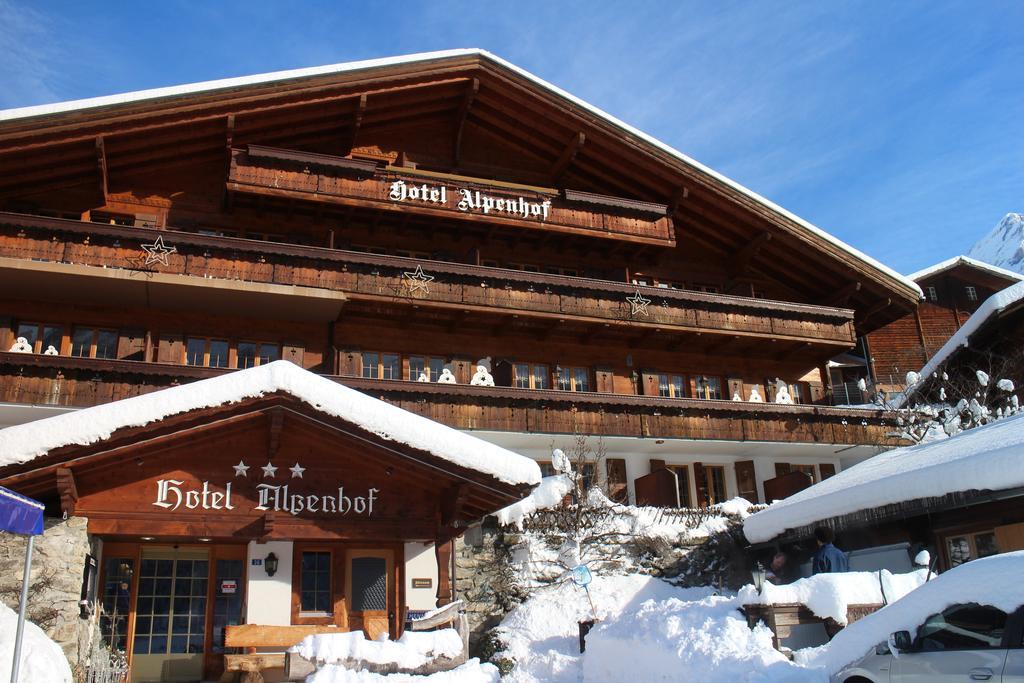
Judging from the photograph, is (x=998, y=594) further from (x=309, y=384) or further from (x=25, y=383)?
(x=25, y=383)

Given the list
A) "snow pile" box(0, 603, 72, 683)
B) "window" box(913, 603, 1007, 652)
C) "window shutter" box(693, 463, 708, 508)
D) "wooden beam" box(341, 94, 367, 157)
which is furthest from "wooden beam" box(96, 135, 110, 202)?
"window" box(913, 603, 1007, 652)

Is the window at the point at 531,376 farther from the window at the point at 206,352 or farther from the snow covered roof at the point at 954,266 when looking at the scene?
the snow covered roof at the point at 954,266

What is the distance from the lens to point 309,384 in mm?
11875

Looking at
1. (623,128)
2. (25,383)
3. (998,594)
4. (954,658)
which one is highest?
(623,128)

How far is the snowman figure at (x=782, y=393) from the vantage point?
27.8 meters

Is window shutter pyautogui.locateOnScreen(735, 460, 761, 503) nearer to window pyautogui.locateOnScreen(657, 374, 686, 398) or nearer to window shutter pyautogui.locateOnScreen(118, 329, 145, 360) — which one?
window pyautogui.locateOnScreen(657, 374, 686, 398)

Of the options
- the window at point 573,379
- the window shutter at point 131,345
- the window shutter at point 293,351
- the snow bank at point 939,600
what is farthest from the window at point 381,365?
the snow bank at point 939,600

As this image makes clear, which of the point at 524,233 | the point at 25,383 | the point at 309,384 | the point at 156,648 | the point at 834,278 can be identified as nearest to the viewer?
the point at 309,384

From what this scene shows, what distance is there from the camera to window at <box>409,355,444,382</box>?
80.0 feet

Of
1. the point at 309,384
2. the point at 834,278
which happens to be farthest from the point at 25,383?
the point at 834,278

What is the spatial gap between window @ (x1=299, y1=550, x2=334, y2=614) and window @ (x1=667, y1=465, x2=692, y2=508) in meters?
13.3

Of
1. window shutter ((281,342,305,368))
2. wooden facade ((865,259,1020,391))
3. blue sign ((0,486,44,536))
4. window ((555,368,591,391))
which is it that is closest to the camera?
blue sign ((0,486,44,536))

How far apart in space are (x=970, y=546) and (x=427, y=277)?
45.2 ft

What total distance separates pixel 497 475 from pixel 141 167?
15659mm
